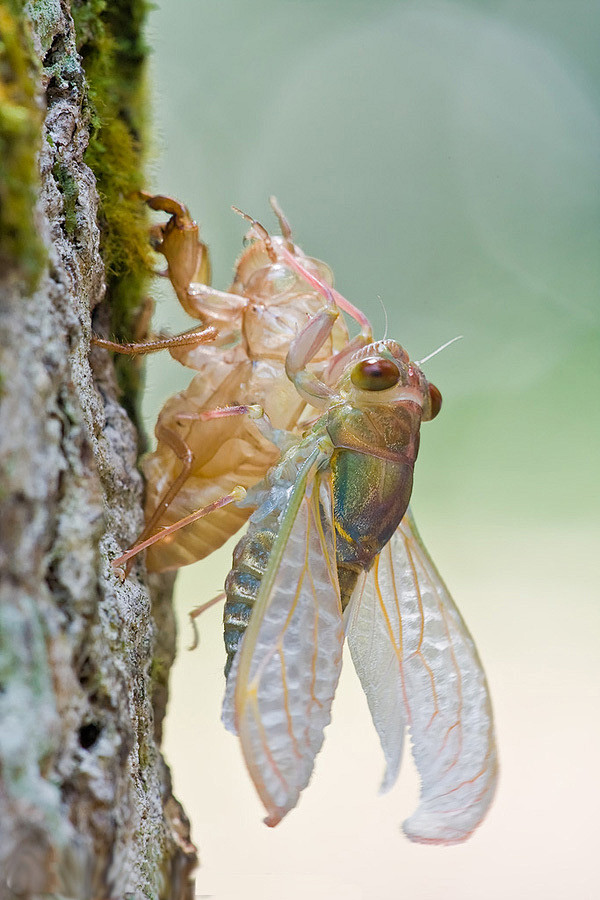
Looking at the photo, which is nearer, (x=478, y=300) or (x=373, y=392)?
(x=373, y=392)

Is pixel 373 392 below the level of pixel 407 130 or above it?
below

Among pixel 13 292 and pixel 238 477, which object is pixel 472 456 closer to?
pixel 238 477

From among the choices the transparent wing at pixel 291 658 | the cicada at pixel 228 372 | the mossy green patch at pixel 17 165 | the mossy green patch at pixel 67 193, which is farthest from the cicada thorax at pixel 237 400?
the mossy green patch at pixel 17 165

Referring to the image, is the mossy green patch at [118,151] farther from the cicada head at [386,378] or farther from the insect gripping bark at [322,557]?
the cicada head at [386,378]

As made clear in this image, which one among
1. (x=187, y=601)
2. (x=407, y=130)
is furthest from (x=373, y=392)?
(x=407, y=130)

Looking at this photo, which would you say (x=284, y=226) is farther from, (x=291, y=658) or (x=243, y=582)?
(x=291, y=658)

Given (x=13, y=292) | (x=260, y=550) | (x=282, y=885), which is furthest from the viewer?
(x=282, y=885)
